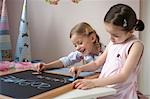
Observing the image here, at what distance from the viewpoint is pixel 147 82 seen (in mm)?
2094

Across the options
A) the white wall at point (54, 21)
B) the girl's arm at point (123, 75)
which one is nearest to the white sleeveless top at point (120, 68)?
the girl's arm at point (123, 75)

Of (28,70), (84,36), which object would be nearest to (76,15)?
(84,36)

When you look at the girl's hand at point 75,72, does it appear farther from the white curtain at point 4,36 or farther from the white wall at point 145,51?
the white wall at point 145,51

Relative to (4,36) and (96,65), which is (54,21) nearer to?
(4,36)

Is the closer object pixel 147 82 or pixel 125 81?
pixel 125 81

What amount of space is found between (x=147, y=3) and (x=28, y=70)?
1.13 metres

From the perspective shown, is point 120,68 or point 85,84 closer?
point 85,84

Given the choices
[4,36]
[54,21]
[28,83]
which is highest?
[54,21]

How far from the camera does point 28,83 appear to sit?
1046 mm

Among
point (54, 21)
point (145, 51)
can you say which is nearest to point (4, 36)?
point (54, 21)

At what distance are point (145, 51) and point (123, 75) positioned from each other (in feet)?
3.59

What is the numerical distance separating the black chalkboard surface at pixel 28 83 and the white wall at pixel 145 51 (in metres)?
1.07

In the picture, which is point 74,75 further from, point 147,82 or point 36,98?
point 147,82

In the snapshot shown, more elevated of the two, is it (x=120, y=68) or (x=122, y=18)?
(x=122, y=18)
